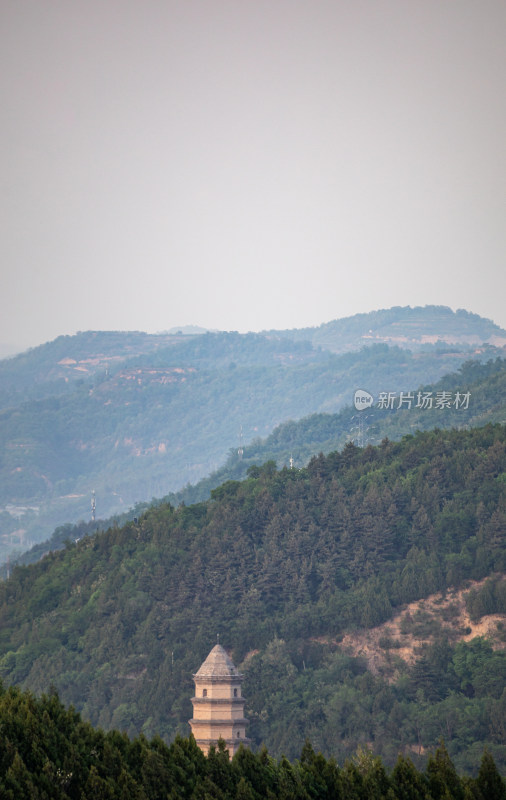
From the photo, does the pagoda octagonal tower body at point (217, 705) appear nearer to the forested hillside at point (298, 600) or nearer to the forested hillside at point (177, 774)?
the forested hillside at point (177, 774)

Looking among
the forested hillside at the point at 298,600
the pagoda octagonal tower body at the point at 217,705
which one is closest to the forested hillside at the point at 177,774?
the pagoda octagonal tower body at the point at 217,705

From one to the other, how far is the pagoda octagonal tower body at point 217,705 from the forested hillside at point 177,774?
19339mm

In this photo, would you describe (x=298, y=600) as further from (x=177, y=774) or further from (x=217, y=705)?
(x=177, y=774)

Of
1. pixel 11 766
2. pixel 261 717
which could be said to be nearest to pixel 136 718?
pixel 261 717

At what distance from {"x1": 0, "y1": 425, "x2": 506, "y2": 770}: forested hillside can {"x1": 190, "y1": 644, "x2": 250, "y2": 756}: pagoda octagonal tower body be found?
22.8m

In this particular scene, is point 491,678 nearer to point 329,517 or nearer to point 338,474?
point 329,517

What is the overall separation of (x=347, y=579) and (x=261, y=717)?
26.1m

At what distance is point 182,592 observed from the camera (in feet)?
451

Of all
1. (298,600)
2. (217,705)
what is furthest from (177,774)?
(298,600)

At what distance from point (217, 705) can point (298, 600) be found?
51911 mm

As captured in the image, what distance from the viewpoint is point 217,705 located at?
84.6 m

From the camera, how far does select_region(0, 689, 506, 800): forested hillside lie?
59.4 metres

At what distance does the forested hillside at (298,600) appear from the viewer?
115m

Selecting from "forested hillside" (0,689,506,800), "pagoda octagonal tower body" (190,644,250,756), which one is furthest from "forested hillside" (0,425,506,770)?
"forested hillside" (0,689,506,800)
